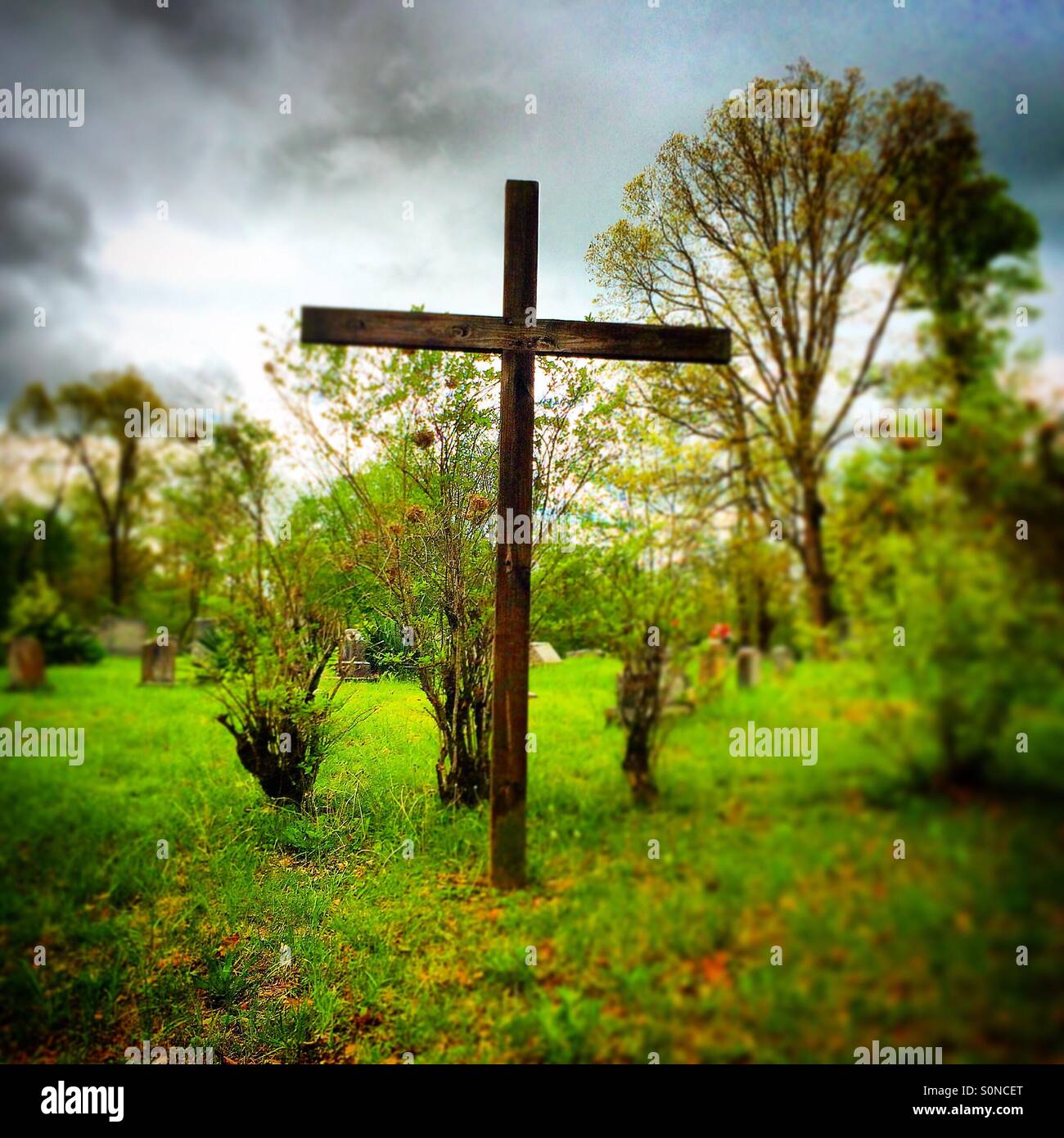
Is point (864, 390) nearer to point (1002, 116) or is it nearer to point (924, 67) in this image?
point (1002, 116)

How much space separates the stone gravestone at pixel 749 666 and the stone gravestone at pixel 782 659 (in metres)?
0.06

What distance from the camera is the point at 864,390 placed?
2.80m

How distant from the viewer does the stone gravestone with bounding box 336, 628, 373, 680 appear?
323 cm

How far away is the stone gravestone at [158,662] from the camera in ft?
12.1
